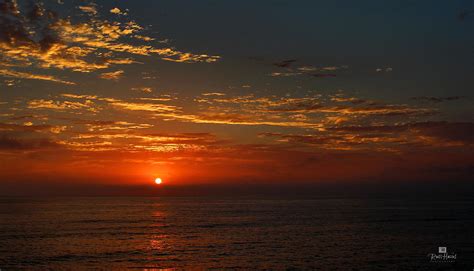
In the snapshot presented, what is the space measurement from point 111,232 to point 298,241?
41192mm

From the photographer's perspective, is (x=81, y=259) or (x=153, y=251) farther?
(x=153, y=251)

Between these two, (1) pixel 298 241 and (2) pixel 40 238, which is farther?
(2) pixel 40 238

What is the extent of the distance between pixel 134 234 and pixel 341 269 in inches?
2027

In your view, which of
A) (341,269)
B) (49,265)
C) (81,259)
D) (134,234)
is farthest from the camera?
(134,234)

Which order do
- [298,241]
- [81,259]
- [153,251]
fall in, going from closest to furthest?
[81,259] → [153,251] → [298,241]

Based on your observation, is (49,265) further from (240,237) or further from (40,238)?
A: (240,237)

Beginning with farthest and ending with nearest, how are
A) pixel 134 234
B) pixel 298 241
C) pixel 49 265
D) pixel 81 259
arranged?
1. pixel 134 234
2. pixel 298 241
3. pixel 81 259
4. pixel 49 265

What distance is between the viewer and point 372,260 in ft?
194

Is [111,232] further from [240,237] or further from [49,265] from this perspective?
[49,265]

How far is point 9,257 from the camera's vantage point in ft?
209

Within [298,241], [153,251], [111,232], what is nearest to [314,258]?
[298,241]

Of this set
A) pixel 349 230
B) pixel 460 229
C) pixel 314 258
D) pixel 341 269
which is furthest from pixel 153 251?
pixel 460 229

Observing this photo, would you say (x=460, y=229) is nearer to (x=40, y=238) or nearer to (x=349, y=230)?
(x=349, y=230)

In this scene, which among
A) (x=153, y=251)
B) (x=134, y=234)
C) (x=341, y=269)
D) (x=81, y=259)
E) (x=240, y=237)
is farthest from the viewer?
(x=134, y=234)
